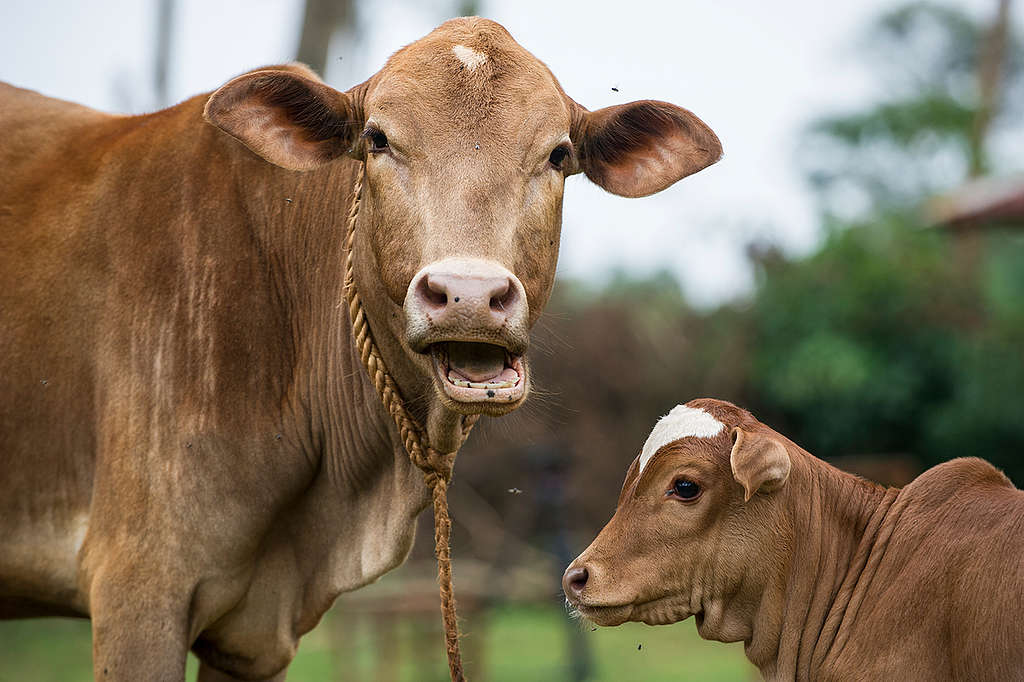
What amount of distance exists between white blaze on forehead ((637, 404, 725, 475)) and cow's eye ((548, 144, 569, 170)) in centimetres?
106

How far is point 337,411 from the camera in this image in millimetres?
4438

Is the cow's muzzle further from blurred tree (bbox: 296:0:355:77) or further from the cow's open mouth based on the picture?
blurred tree (bbox: 296:0:355:77)

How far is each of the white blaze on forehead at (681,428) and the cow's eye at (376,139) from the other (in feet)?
4.78

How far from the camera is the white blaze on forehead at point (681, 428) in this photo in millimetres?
4422

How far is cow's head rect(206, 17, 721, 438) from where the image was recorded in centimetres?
353

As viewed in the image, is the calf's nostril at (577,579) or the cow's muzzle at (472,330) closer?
the cow's muzzle at (472,330)

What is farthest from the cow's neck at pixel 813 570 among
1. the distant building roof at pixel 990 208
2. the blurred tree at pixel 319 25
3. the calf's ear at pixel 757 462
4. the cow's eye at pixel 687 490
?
the distant building roof at pixel 990 208

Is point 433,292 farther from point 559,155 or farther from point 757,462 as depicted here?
point 757,462

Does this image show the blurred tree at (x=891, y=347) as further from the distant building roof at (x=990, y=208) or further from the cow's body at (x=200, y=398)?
the cow's body at (x=200, y=398)

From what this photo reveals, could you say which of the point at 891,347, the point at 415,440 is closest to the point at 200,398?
the point at 415,440

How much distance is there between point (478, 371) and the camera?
3639 millimetres

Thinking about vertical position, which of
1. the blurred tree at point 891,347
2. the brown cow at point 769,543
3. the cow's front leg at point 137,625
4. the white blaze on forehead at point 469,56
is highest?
the white blaze on forehead at point 469,56

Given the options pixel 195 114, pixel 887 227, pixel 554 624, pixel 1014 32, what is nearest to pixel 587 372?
pixel 554 624

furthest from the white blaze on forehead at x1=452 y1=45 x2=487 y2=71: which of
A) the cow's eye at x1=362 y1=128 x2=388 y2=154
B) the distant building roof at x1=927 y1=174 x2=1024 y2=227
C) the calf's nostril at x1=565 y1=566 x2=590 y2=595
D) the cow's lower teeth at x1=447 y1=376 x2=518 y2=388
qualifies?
the distant building roof at x1=927 y1=174 x2=1024 y2=227
